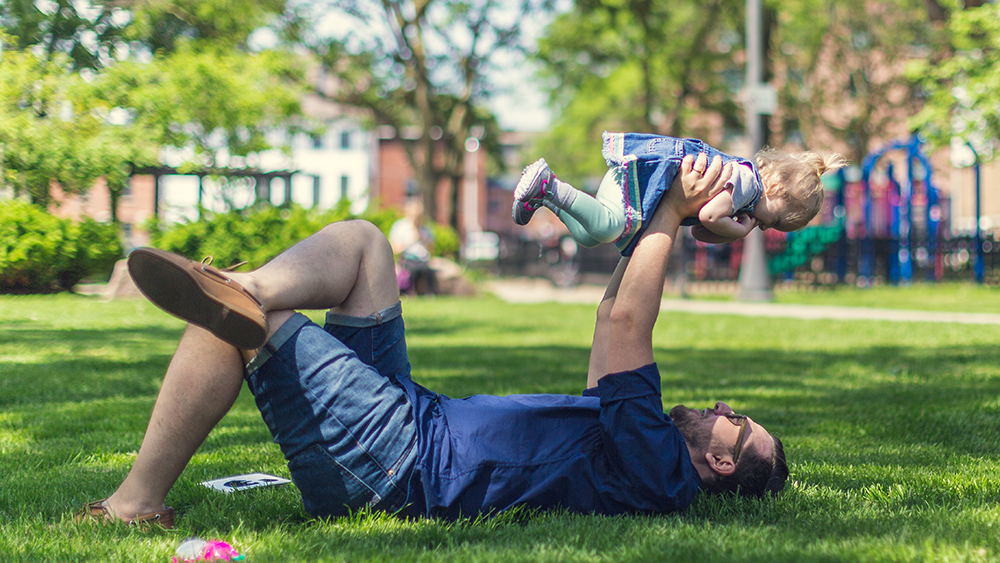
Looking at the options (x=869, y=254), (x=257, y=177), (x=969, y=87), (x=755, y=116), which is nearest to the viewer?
(x=755, y=116)

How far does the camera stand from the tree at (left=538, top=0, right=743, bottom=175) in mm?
23703

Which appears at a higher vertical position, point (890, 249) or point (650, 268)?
point (890, 249)

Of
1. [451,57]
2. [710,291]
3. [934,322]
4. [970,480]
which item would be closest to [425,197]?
[451,57]

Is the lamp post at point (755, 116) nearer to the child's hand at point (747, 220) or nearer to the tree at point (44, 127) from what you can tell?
the tree at point (44, 127)

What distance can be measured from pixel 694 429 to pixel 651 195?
763 millimetres

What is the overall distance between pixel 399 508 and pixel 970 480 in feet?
7.15

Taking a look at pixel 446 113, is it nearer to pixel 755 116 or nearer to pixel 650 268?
pixel 755 116

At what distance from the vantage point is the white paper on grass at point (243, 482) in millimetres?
3152

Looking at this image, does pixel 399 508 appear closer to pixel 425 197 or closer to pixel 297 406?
pixel 297 406

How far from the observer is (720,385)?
5992 millimetres

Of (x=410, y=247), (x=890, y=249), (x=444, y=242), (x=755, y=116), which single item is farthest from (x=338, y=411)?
(x=890, y=249)

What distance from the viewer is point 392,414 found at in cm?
254

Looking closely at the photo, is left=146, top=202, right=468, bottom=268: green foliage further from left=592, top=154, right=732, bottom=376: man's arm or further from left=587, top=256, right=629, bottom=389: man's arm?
left=592, top=154, right=732, bottom=376: man's arm

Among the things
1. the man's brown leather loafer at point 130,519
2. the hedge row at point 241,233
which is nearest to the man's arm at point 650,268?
the man's brown leather loafer at point 130,519
